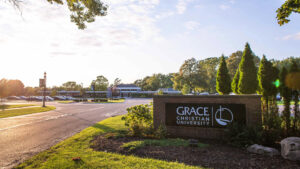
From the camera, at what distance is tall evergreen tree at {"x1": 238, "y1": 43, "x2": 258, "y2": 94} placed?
422 inches

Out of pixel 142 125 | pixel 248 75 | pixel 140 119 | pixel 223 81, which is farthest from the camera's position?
pixel 223 81

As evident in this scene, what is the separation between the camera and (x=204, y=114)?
7.93 metres

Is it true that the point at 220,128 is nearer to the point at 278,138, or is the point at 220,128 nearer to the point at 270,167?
the point at 278,138

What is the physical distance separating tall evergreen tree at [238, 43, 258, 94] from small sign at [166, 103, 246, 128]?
402 cm

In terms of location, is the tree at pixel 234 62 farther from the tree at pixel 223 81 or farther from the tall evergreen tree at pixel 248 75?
the tall evergreen tree at pixel 248 75

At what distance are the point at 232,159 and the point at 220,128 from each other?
8.21 ft

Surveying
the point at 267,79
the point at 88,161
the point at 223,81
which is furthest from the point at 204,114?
the point at 223,81

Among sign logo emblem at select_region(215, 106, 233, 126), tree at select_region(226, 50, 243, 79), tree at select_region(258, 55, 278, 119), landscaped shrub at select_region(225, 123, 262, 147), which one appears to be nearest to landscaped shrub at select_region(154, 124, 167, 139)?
sign logo emblem at select_region(215, 106, 233, 126)

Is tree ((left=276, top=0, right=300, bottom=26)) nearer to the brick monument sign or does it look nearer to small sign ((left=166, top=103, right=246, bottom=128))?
the brick monument sign

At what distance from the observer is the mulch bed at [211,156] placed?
4.72 metres

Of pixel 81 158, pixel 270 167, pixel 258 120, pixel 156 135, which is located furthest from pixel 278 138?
pixel 81 158

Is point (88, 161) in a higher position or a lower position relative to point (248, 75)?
lower

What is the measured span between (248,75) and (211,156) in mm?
7146

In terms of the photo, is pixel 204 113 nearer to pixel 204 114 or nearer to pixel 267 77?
pixel 204 114
